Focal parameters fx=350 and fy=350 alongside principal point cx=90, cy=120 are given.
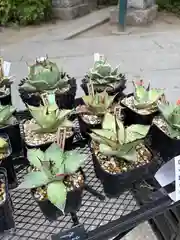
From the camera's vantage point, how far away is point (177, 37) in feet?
14.2

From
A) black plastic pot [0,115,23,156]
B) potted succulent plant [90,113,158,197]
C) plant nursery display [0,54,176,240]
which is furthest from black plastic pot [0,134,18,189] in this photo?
potted succulent plant [90,113,158,197]

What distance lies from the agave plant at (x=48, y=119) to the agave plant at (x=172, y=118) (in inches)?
12.1

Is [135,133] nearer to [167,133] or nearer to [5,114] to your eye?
[167,133]

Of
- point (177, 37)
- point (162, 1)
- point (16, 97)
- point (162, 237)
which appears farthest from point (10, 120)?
point (162, 1)

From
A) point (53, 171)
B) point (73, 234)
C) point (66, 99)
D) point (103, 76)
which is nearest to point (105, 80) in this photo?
point (103, 76)

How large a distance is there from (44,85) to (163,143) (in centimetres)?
51

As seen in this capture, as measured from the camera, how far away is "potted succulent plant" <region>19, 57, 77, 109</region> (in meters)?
1.32

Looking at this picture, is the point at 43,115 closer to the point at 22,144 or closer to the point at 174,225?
the point at 22,144

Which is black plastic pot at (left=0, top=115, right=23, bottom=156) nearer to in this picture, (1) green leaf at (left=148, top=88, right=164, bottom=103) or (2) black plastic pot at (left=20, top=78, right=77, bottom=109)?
(2) black plastic pot at (left=20, top=78, right=77, bottom=109)

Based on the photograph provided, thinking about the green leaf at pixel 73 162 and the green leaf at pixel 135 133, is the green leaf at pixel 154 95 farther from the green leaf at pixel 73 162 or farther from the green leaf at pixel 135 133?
the green leaf at pixel 73 162

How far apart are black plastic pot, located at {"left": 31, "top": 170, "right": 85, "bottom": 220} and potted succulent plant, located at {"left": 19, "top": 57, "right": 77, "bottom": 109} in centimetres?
50

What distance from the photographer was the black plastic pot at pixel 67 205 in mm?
920

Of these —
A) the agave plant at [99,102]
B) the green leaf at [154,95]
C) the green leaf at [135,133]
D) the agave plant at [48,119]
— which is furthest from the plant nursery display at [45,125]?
the green leaf at [154,95]

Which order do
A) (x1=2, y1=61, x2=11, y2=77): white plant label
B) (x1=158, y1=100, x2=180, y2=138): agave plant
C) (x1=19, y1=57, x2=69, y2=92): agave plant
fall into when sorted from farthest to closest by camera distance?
(x1=2, y1=61, x2=11, y2=77): white plant label < (x1=19, y1=57, x2=69, y2=92): agave plant < (x1=158, y1=100, x2=180, y2=138): agave plant
